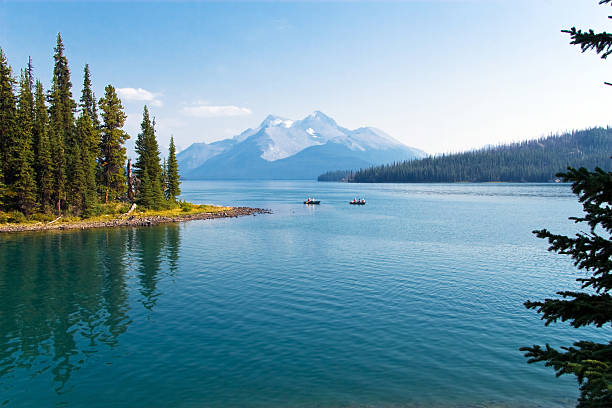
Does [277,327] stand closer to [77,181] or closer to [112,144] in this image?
[77,181]

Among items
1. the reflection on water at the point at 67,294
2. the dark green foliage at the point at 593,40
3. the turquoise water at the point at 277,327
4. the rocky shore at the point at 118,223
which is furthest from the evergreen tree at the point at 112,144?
the dark green foliage at the point at 593,40

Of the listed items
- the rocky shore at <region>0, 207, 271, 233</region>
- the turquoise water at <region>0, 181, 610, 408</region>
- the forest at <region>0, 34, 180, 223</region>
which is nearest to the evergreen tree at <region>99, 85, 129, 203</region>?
the forest at <region>0, 34, 180, 223</region>

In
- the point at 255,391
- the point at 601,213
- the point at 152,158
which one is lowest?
the point at 255,391

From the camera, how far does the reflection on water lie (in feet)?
69.6

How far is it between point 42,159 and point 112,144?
16222mm

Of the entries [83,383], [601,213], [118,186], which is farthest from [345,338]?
[118,186]

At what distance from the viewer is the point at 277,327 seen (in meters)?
24.9

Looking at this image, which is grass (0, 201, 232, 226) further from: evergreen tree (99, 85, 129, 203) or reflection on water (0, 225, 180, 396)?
reflection on water (0, 225, 180, 396)

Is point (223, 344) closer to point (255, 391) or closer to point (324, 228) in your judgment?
point (255, 391)

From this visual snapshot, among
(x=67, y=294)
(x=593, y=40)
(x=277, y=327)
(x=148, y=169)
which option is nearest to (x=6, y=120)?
(x=148, y=169)

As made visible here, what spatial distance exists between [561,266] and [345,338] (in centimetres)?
3013

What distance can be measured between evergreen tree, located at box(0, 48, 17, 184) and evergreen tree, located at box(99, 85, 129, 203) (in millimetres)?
16656

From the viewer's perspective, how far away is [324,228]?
244 feet

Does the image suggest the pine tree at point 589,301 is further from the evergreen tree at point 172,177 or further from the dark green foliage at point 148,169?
the evergreen tree at point 172,177
